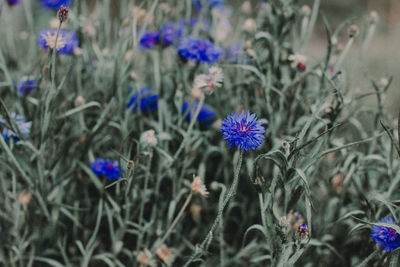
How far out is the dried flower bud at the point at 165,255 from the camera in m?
0.92

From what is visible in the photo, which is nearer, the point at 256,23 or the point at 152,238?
the point at 152,238

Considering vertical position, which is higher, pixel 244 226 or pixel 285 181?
pixel 285 181

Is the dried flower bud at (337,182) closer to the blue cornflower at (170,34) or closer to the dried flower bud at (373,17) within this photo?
the dried flower bud at (373,17)

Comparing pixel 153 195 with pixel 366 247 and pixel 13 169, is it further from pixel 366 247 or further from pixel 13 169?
pixel 366 247

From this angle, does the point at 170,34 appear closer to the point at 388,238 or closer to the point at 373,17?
the point at 373,17

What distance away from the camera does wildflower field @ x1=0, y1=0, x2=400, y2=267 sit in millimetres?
906

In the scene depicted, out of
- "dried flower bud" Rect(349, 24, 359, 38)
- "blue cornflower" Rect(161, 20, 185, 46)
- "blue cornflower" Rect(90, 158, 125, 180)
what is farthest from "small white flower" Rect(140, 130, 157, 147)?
"dried flower bud" Rect(349, 24, 359, 38)

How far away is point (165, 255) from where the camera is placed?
36.8 inches

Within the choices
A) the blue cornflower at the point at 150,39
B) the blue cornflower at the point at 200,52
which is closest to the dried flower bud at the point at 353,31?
the blue cornflower at the point at 200,52

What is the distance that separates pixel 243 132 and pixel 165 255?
0.41 m

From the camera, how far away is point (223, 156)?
1.08 meters

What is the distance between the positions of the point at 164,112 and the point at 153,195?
0.22 meters

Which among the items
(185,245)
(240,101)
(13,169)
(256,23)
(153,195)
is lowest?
(185,245)

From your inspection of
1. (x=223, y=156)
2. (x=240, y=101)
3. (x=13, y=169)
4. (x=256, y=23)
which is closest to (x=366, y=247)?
(x=223, y=156)
